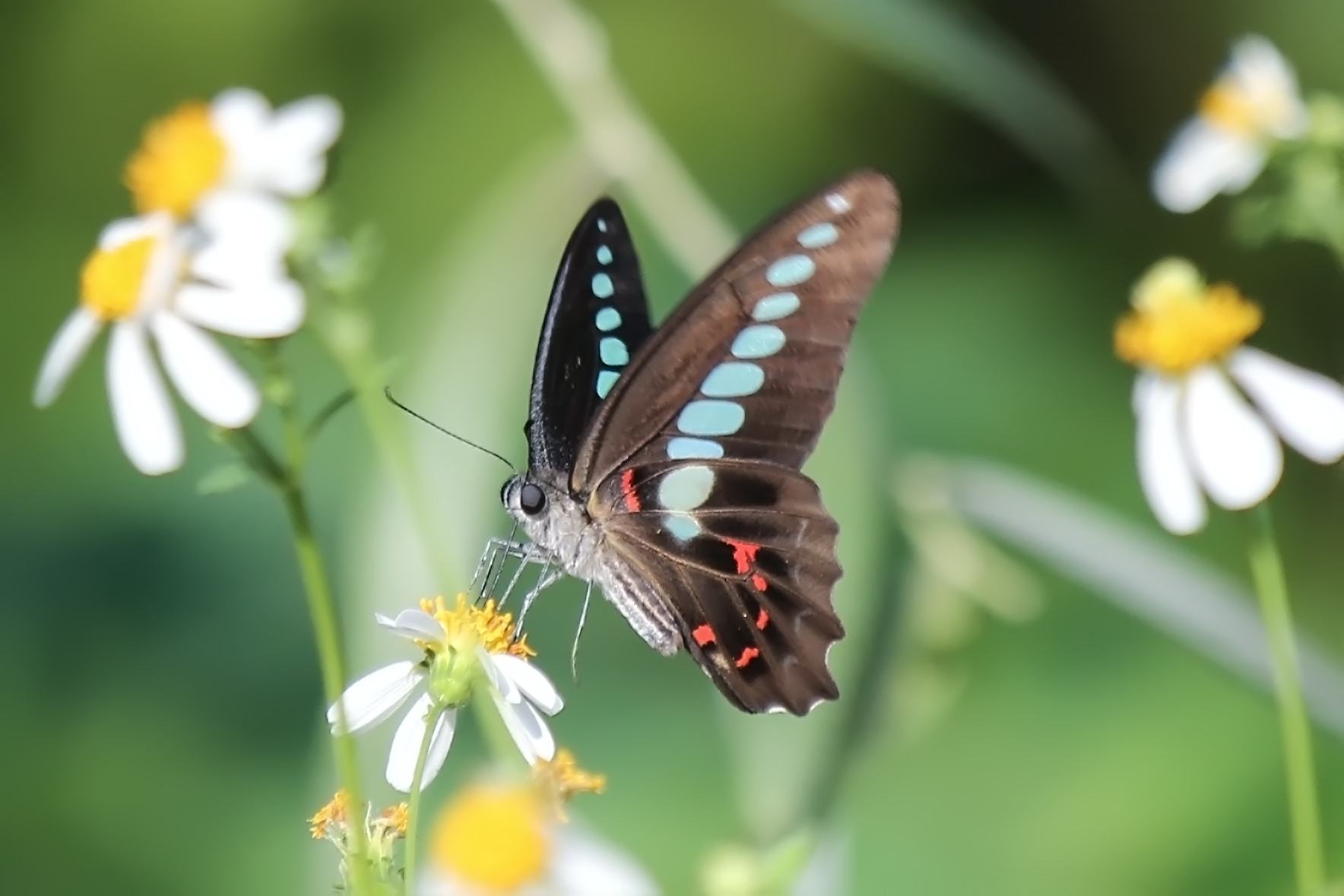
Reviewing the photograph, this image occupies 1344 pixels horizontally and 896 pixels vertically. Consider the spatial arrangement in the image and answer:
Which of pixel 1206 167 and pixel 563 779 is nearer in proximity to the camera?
pixel 563 779

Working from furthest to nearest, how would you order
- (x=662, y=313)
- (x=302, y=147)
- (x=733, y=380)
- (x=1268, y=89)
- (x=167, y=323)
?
1. (x=662, y=313)
2. (x=1268, y=89)
3. (x=733, y=380)
4. (x=302, y=147)
5. (x=167, y=323)

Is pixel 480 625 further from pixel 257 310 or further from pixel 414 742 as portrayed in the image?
pixel 257 310

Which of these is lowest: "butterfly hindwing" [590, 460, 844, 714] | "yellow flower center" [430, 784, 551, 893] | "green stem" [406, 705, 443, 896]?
"yellow flower center" [430, 784, 551, 893]

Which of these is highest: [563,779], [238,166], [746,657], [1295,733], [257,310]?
[238,166]

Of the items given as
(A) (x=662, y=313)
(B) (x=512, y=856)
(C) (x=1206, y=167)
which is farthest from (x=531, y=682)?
(A) (x=662, y=313)

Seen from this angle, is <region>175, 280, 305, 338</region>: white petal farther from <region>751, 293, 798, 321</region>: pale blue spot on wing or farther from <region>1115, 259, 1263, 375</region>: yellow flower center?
<region>1115, 259, 1263, 375</region>: yellow flower center

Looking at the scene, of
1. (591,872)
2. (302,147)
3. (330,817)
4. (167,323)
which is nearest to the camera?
(591,872)

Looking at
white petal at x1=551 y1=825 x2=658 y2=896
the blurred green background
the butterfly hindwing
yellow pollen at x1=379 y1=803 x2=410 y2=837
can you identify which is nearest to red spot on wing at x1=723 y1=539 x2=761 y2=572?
the butterfly hindwing
